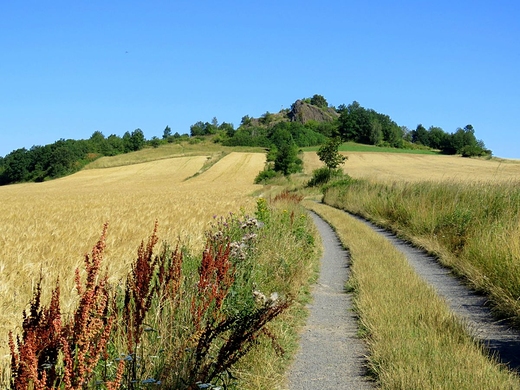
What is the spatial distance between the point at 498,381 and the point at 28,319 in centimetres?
396

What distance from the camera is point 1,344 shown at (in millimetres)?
4367

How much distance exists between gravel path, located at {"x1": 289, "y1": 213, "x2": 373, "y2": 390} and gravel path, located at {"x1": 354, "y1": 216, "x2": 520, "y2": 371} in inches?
60.4

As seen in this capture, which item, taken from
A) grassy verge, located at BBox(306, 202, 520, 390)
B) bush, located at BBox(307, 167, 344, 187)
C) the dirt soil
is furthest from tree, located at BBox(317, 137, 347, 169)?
grassy verge, located at BBox(306, 202, 520, 390)

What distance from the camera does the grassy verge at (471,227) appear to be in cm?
895

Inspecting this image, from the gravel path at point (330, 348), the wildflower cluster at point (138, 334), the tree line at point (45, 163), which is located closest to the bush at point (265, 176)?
the tree line at point (45, 163)

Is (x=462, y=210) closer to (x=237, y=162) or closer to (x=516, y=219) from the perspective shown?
(x=516, y=219)

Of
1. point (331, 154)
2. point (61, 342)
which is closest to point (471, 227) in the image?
point (61, 342)

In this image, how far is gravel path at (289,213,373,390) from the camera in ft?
17.9

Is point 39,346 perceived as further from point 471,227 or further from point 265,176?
point 265,176

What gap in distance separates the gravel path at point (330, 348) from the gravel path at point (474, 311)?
5.03 feet

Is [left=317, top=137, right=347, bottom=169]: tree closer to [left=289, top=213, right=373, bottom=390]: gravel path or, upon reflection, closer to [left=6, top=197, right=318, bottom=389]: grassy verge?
[left=289, top=213, right=373, bottom=390]: gravel path

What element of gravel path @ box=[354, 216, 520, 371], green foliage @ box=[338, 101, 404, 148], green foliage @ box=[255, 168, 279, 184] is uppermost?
green foliage @ box=[338, 101, 404, 148]

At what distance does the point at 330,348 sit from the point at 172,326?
7.47 feet

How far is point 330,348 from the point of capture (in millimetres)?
6586
